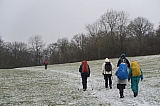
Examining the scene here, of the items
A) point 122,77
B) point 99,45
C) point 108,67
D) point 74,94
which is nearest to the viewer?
point 122,77

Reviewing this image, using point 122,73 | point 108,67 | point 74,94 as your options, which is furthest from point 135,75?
point 108,67

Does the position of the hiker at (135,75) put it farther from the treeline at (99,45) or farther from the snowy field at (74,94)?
the treeline at (99,45)

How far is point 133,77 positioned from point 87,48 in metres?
78.4

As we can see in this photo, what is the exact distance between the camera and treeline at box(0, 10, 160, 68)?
77250 mm

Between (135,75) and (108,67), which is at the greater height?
(108,67)

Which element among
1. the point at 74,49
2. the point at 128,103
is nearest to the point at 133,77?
the point at 128,103

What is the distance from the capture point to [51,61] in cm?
9975

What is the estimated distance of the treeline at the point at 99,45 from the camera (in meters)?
77.2

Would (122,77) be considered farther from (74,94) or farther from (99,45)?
(99,45)

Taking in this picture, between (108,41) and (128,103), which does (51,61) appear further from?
(128,103)

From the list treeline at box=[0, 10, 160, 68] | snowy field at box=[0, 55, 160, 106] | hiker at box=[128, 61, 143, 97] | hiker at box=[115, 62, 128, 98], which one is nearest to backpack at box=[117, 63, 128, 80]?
hiker at box=[115, 62, 128, 98]

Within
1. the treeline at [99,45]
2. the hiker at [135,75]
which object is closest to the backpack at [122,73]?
the hiker at [135,75]

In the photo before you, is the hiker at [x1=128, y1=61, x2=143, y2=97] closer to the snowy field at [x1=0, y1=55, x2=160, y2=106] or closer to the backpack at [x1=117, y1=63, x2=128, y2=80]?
the backpack at [x1=117, y1=63, x2=128, y2=80]

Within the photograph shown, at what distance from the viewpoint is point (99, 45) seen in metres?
79.5
